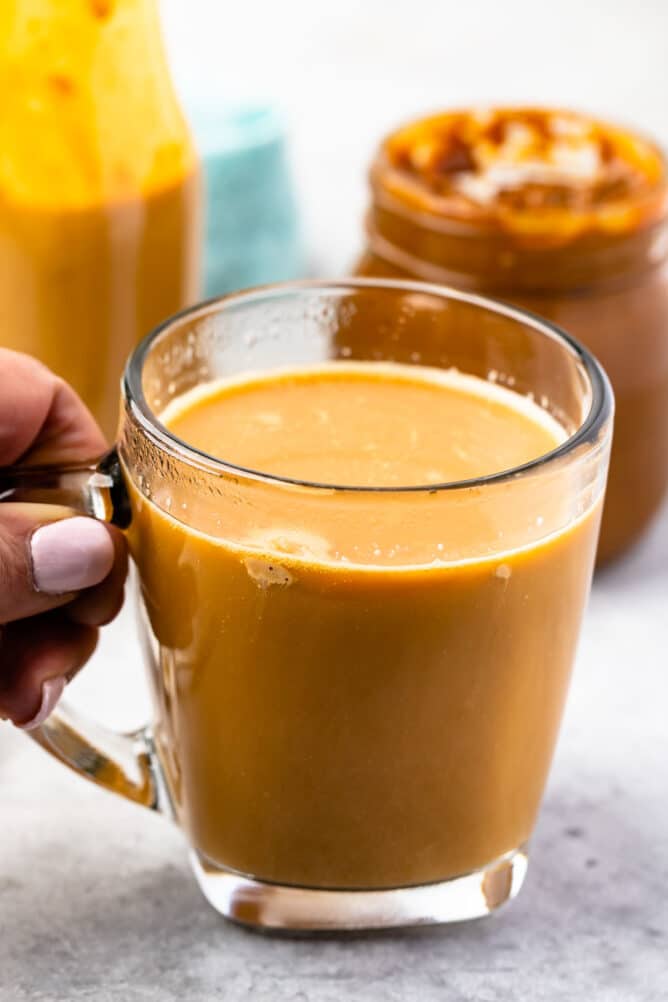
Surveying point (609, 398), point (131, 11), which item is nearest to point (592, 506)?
point (609, 398)

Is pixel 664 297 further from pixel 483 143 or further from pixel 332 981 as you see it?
pixel 332 981

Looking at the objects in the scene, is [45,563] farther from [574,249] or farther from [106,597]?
[574,249]

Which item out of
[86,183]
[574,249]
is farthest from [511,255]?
[86,183]

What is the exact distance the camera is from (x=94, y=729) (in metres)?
0.81

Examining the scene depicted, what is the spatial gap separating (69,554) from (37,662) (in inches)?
2.6

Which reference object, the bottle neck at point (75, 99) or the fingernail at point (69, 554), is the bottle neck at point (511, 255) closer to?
the bottle neck at point (75, 99)

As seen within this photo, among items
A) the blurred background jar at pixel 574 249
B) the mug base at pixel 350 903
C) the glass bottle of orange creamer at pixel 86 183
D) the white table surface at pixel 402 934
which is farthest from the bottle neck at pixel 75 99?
the mug base at pixel 350 903

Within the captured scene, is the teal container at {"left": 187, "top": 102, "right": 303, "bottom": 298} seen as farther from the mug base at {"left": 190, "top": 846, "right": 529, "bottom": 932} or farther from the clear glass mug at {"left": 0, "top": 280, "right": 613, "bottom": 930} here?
the mug base at {"left": 190, "top": 846, "right": 529, "bottom": 932}

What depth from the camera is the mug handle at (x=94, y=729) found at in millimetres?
731

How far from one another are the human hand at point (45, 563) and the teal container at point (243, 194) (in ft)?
1.70

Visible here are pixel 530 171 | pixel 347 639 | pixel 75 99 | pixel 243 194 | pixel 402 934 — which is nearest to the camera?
pixel 347 639

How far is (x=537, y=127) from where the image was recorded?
1.16 metres

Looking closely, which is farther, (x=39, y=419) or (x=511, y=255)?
(x=511, y=255)

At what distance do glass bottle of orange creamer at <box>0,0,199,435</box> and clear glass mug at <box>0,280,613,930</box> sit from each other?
21cm
